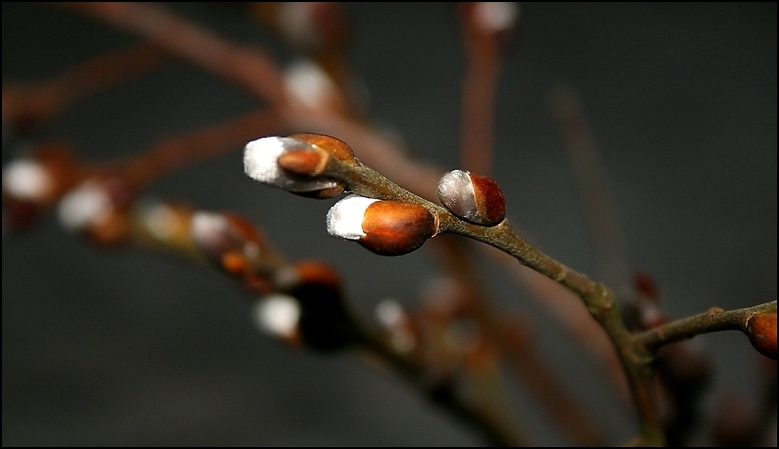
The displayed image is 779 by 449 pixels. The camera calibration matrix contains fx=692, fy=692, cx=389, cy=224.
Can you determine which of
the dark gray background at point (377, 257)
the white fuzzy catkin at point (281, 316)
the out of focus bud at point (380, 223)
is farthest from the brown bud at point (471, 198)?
the dark gray background at point (377, 257)

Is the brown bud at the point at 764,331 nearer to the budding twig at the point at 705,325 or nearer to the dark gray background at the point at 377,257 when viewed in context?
the budding twig at the point at 705,325

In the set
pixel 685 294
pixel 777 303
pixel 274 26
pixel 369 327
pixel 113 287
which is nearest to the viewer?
pixel 777 303

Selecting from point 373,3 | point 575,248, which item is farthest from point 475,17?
point 373,3

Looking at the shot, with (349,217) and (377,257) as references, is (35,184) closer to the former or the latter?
(349,217)

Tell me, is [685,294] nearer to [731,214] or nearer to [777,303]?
[731,214]

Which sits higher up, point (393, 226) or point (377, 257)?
point (377, 257)

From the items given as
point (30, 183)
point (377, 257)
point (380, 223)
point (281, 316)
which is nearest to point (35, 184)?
point (30, 183)
